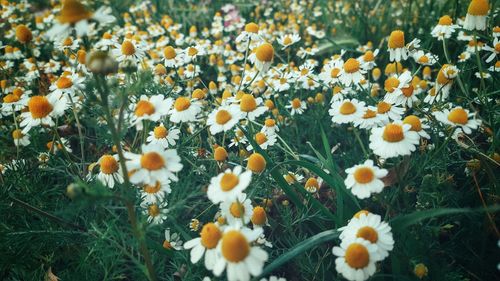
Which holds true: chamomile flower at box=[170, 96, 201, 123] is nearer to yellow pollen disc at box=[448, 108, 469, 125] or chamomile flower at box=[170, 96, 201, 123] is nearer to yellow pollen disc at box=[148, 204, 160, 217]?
yellow pollen disc at box=[148, 204, 160, 217]

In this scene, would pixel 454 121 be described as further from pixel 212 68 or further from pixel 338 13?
pixel 338 13

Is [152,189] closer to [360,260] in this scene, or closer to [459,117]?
[360,260]

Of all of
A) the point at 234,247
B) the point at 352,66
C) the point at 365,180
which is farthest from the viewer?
the point at 352,66

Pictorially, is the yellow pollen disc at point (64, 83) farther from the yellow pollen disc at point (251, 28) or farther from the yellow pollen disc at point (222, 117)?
the yellow pollen disc at point (251, 28)

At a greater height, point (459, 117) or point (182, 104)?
point (459, 117)

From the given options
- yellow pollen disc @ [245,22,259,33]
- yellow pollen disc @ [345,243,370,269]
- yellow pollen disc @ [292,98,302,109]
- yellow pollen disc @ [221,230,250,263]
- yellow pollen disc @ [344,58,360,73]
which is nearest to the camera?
yellow pollen disc @ [221,230,250,263]

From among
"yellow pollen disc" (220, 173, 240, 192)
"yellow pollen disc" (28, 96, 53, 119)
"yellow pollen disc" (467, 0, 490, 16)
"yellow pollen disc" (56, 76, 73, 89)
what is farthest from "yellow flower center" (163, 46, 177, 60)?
"yellow pollen disc" (467, 0, 490, 16)

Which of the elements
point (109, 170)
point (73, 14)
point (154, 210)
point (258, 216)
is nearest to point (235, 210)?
point (258, 216)

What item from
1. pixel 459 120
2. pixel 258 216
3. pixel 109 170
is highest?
pixel 459 120

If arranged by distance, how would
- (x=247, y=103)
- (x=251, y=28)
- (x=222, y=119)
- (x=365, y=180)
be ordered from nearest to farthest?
(x=365, y=180) < (x=222, y=119) < (x=247, y=103) < (x=251, y=28)
